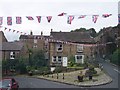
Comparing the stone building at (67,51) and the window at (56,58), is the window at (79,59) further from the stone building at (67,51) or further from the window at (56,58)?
the window at (56,58)

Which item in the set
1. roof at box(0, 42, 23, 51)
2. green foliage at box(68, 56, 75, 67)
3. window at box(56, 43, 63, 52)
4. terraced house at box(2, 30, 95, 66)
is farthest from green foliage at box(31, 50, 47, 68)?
roof at box(0, 42, 23, 51)

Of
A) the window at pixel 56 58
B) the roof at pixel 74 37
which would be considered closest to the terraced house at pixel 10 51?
the roof at pixel 74 37

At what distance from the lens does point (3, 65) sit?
53094mm

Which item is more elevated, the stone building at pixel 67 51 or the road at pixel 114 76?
the stone building at pixel 67 51

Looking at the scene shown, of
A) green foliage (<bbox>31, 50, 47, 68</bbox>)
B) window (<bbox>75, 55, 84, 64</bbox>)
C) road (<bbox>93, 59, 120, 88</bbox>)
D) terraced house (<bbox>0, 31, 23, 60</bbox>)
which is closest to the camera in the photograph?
road (<bbox>93, 59, 120, 88</bbox>)

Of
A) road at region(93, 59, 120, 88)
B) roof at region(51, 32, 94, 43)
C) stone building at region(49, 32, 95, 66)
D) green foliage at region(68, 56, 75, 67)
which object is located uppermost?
roof at region(51, 32, 94, 43)

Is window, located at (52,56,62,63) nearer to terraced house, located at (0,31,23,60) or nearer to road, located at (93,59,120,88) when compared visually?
terraced house, located at (0,31,23,60)

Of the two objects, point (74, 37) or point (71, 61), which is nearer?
point (71, 61)

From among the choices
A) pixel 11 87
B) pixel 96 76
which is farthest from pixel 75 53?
pixel 11 87

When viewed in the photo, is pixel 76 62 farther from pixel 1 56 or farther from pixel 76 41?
pixel 1 56

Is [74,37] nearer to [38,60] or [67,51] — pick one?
[67,51]

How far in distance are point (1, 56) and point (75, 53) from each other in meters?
15.5

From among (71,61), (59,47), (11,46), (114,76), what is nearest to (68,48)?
(59,47)

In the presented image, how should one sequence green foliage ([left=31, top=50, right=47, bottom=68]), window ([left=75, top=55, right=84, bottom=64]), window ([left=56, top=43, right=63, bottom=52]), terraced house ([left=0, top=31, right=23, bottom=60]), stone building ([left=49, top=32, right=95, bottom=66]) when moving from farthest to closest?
terraced house ([left=0, top=31, right=23, bottom=60])
green foliage ([left=31, top=50, right=47, bottom=68])
window ([left=56, top=43, right=63, bottom=52])
stone building ([left=49, top=32, right=95, bottom=66])
window ([left=75, top=55, right=84, bottom=64])
